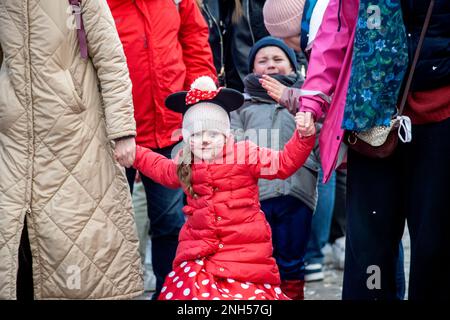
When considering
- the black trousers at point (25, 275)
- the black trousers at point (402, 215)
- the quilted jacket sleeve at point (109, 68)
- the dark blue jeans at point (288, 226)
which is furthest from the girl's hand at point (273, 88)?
the black trousers at point (25, 275)

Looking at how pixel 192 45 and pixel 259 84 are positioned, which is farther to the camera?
pixel 259 84

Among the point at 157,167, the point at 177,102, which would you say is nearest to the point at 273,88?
the point at 177,102

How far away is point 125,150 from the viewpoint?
14.7ft

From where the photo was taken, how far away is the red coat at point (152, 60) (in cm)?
495

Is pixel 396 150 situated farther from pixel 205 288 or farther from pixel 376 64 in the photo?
pixel 205 288

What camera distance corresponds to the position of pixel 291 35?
15.1 ft

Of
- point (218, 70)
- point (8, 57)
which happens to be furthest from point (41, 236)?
point (218, 70)

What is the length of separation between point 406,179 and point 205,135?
1.20m

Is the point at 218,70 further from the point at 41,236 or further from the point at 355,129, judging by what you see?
the point at 355,129

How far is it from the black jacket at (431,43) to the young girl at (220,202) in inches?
37.7

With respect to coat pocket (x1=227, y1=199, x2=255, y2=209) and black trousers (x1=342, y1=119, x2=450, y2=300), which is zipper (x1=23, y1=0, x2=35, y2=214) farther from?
black trousers (x1=342, y1=119, x2=450, y2=300)

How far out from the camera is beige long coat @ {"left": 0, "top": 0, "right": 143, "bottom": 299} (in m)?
4.33

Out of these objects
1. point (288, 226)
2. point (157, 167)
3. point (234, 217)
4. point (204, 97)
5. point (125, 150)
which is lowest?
point (288, 226)

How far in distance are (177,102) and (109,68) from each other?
1.41 feet
